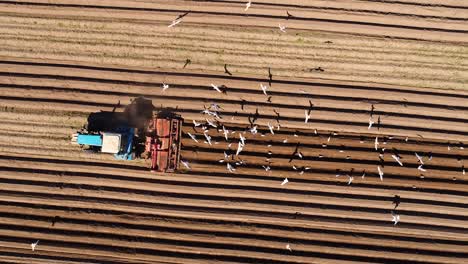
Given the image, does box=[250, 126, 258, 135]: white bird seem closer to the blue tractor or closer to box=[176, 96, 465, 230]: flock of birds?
box=[176, 96, 465, 230]: flock of birds

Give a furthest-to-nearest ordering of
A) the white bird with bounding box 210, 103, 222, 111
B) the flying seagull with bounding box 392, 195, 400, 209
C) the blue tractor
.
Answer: the white bird with bounding box 210, 103, 222, 111
the flying seagull with bounding box 392, 195, 400, 209
the blue tractor

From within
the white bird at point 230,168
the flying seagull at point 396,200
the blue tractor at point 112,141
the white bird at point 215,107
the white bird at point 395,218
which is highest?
the white bird at point 215,107

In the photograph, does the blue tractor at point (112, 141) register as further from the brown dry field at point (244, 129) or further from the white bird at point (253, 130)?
the white bird at point (253, 130)

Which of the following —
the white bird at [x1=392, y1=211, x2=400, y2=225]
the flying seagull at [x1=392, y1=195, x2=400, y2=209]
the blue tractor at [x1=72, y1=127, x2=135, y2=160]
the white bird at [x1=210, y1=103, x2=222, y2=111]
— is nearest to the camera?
the blue tractor at [x1=72, y1=127, x2=135, y2=160]

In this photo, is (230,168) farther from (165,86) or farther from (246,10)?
(246,10)

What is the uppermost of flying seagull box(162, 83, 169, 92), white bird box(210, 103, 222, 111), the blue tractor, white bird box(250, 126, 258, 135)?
flying seagull box(162, 83, 169, 92)

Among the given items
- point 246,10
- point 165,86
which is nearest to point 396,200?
point 246,10

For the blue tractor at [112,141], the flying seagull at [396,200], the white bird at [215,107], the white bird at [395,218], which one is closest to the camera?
the blue tractor at [112,141]

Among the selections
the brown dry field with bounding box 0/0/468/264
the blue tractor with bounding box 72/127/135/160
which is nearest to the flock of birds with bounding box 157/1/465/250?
the brown dry field with bounding box 0/0/468/264

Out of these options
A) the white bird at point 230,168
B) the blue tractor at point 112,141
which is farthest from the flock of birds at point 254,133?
the blue tractor at point 112,141
